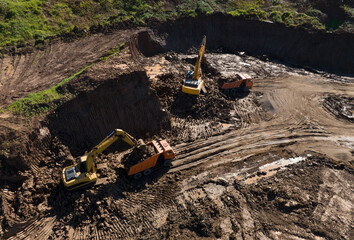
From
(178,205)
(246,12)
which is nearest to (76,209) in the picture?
(178,205)

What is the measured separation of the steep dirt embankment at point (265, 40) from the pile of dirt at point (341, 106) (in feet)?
19.5

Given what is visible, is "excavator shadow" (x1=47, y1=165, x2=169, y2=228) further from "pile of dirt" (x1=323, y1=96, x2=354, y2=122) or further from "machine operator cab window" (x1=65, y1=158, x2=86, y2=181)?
"pile of dirt" (x1=323, y1=96, x2=354, y2=122)

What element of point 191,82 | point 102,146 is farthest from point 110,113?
point 191,82

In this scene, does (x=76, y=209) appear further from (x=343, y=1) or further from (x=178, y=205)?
(x=343, y=1)

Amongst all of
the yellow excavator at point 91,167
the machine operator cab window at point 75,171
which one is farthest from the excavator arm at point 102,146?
the machine operator cab window at point 75,171

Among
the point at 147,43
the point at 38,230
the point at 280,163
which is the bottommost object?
the point at 280,163

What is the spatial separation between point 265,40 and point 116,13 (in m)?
17.6

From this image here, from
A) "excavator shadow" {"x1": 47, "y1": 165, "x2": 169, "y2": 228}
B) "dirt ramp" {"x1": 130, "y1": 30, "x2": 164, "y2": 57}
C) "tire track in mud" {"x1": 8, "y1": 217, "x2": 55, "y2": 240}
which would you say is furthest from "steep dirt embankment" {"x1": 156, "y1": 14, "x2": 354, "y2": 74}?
"tire track in mud" {"x1": 8, "y1": 217, "x2": 55, "y2": 240}

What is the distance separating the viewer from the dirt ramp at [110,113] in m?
12.9

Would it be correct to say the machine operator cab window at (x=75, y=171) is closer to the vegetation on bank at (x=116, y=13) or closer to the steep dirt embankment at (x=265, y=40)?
the vegetation on bank at (x=116, y=13)

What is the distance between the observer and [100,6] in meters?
24.4

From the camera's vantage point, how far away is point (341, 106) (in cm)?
1891

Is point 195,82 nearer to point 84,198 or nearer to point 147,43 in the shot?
point 147,43

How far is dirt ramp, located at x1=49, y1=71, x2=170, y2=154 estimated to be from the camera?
1290 centimetres
